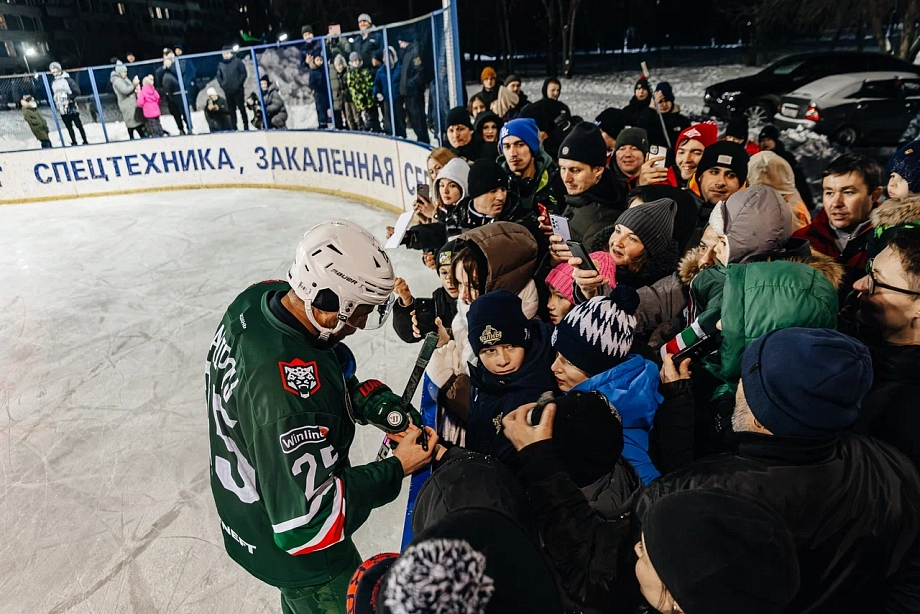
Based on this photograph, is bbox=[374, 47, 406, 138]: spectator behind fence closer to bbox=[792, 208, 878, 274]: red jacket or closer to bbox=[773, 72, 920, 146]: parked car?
bbox=[792, 208, 878, 274]: red jacket

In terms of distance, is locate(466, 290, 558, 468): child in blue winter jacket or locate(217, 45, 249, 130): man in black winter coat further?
locate(217, 45, 249, 130): man in black winter coat

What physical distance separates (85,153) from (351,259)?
12.6m

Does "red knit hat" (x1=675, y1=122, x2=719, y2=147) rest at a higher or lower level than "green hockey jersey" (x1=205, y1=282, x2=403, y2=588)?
higher

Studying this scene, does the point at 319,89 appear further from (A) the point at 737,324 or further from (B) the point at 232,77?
(A) the point at 737,324

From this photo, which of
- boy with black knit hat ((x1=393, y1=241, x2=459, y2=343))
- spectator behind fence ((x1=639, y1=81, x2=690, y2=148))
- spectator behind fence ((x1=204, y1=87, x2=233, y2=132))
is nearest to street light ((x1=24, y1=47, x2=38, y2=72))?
spectator behind fence ((x1=204, y1=87, x2=233, y2=132))

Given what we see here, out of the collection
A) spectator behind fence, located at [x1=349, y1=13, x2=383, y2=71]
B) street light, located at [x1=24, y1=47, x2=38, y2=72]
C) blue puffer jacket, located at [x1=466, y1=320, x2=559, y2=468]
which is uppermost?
street light, located at [x1=24, y1=47, x2=38, y2=72]

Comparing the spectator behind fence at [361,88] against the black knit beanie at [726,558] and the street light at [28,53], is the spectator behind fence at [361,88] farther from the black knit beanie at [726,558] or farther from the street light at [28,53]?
the street light at [28,53]

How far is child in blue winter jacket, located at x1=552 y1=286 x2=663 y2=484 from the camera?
5.48 feet

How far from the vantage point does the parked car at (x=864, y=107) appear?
28.9ft

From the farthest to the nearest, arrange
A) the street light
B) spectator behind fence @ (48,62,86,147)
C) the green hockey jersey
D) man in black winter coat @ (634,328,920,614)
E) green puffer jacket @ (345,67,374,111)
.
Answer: the street light
spectator behind fence @ (48,62,86,147)
green puffer jacket @ (345,67,374,111)
the green hockey jersey
man in black winter coat @ (634,328,920,614)

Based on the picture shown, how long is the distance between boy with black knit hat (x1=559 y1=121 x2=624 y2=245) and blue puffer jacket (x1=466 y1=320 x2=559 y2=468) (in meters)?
1.44

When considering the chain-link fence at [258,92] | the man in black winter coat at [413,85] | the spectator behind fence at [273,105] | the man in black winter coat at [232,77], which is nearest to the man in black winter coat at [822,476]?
the chain-link fence at [258,92]

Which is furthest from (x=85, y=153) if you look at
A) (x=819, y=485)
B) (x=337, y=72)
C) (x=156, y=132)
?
(x=819, y=485)

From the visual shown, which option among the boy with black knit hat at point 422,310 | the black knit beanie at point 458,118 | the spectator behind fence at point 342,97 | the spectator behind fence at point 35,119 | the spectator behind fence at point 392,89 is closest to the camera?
the boy with black knit hat at point 422,310
